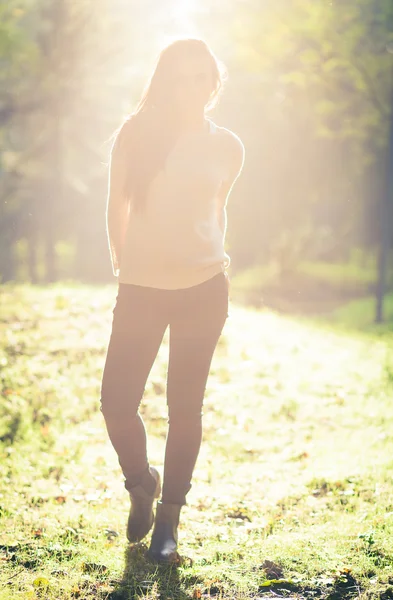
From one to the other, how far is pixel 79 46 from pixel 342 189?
13.6 m

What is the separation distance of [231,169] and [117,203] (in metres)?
0.59

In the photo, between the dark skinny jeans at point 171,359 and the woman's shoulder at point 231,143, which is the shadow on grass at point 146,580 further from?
the woman's shoulder at point 231,143

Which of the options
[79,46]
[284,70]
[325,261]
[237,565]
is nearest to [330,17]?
[284,70]

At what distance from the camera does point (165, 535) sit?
371 centimetres

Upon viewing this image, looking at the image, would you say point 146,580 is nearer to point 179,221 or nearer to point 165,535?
point 165,535

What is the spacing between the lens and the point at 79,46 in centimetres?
2592

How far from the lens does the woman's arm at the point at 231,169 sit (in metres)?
3.73

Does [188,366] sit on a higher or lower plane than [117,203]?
lower

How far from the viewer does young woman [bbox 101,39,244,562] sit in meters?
3.51

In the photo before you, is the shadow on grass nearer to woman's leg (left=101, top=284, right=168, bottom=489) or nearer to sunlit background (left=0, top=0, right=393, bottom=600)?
sunlit background (left=0, top=0, right=393, bottom=600)

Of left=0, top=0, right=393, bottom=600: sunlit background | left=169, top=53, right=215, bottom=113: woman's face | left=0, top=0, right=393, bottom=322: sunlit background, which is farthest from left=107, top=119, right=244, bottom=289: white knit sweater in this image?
left=0, top=0, right=393, bottom=322: sunlit background

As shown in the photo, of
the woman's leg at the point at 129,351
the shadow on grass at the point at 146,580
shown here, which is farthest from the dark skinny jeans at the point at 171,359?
the shadow on grass at the point at 146,580

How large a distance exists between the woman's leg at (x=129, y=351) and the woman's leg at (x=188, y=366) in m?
0.10

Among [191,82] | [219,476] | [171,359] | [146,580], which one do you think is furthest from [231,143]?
[219,476]
